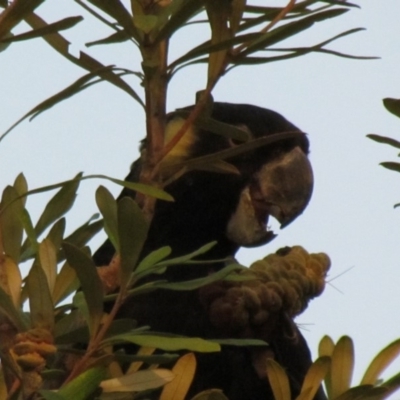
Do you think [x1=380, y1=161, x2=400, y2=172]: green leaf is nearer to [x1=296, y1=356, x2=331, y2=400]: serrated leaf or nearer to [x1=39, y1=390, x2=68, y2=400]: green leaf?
[x1=296, y1=356, x2=331, y2=400]: serrated leaf

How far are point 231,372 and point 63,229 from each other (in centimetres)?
108

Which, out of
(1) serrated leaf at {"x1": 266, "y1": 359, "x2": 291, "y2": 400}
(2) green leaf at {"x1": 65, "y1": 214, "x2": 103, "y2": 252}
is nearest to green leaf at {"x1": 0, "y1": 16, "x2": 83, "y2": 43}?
(2) green leaf at {"x1": 65, "y1": 214, "x2": 103, "y2": 252}

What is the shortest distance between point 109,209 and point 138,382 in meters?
0.17

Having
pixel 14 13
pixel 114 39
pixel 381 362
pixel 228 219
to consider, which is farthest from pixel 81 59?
pixel 228 219

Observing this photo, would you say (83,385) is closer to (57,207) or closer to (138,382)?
(138,382)

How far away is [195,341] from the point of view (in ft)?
2.98

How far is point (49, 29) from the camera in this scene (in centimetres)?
101

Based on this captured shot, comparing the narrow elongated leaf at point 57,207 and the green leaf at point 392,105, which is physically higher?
the green leaf at point 392,105

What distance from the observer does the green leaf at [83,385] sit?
83 cm

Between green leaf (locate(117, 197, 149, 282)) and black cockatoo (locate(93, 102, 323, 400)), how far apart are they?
0.99 meters

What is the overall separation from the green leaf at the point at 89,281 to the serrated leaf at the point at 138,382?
6 cm

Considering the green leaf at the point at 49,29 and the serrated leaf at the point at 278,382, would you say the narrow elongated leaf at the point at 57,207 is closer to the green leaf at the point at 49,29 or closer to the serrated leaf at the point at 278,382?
the green leaf at the point at 49,29

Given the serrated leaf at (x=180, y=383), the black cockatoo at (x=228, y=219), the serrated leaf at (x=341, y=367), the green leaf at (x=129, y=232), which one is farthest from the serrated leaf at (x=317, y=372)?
the black cockatoo at (x=228, y=219)

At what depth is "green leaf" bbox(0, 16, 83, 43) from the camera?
1.00 meters
